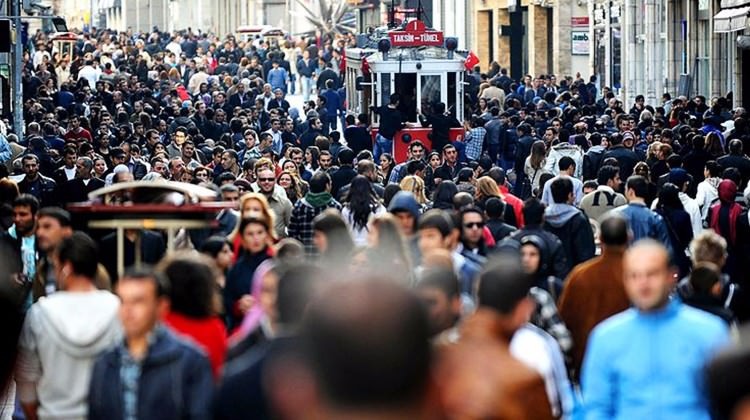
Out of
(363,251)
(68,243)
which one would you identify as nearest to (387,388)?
(68,243)

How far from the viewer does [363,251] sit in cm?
1036

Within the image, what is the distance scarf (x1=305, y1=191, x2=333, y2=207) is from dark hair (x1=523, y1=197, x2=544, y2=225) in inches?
118

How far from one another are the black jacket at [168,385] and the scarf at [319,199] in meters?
7.78

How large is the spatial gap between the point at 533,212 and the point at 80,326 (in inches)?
177

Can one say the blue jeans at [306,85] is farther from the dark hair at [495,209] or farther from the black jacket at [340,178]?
the dark hair at [495,209]

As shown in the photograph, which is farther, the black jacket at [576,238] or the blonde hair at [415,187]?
the blonde hair at [415,187]

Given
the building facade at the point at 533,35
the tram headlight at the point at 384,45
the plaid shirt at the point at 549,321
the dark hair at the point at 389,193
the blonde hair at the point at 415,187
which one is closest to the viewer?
the plaid shirt at the point at 549,321

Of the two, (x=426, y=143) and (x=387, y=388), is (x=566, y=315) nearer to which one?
(x=387, y=388)

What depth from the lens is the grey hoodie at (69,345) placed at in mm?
8312

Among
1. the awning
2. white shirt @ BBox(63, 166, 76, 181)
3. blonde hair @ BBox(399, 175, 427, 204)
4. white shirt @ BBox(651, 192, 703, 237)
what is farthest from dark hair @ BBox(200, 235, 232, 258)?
the awning

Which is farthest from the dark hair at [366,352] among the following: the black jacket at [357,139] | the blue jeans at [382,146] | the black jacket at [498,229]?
the blue jeans at [382,146]

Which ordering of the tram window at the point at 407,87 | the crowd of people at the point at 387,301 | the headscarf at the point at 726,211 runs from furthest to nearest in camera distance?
the tram window at the point at 407,87 → the headscarf at the point at 726,211 → the crowd of people at the point at 387,301

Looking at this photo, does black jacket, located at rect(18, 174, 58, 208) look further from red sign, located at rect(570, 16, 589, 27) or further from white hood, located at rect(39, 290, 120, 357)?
red sign, located at rect(570, 16, 589, 27)

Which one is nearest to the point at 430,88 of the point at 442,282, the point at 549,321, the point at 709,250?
the point at 709,250
